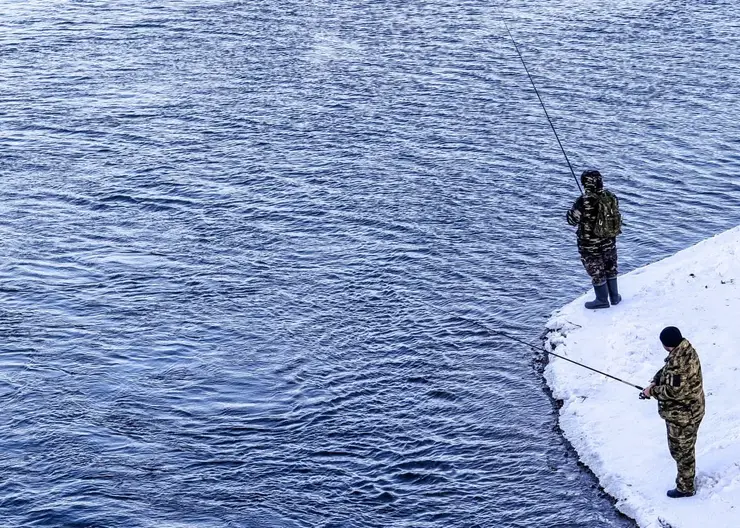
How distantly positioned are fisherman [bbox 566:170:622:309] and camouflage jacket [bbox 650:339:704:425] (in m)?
5.75

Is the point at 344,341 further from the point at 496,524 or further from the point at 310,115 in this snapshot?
the point at 310,115

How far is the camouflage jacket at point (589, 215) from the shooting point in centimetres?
1997

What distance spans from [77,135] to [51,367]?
1440 centimetres

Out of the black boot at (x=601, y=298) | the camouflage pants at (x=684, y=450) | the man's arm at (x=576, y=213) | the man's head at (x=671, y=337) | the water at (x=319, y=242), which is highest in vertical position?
the man's head at (x=671, y=337)

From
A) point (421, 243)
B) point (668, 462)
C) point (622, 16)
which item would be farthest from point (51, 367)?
point (622, 16)

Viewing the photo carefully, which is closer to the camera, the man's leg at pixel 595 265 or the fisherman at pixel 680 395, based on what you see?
the fisherman at pixel 680 395

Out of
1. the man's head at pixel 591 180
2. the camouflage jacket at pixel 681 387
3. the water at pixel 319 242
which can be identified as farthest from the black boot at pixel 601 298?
the camouflage jacket at pixel 681 387

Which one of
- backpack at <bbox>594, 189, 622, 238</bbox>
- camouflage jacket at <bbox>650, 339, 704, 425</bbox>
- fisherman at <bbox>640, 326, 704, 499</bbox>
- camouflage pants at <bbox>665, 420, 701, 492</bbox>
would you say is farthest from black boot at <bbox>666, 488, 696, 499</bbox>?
backpack at <bbox>594, 189, 622, 238</bbox>

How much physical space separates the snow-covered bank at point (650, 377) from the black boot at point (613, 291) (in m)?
0.19

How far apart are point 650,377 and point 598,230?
3011mm

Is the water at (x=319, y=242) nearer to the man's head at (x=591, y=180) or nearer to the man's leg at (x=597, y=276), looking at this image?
the man's leg at (x=597, y=276)

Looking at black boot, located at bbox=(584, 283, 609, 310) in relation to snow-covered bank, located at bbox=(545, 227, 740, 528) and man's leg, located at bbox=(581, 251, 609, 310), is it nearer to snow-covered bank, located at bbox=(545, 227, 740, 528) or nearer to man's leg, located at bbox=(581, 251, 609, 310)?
man's leg, located at bbox=(581, 251, 609, 310)

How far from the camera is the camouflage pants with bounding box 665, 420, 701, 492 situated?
49.5 feet

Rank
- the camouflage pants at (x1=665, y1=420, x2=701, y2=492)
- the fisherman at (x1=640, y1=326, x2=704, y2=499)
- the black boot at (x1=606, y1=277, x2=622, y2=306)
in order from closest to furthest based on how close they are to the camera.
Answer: the fisherman at (x1=640, y1=326, x2=704, y2=499) → the camouflage pants at (x1=665, y1=420, x2=701, y2=492) → the black boot at (x1=606, y1=277, x2=622, y2=306)
